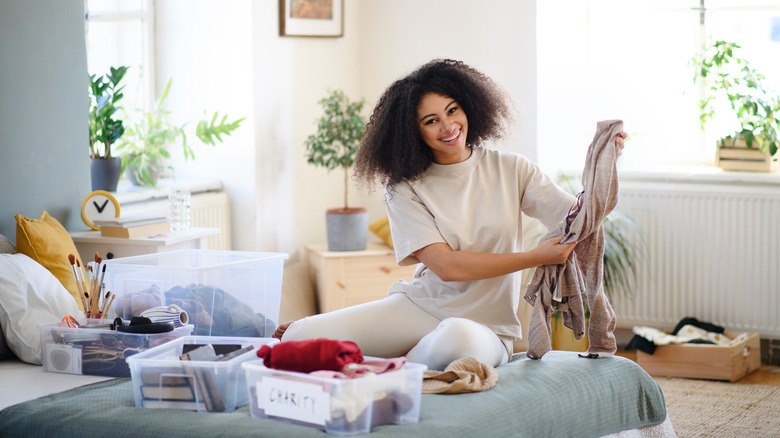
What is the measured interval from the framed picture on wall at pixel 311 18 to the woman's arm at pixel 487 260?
2.09m

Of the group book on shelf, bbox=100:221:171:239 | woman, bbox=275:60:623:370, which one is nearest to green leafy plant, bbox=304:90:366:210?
book on shelf, bbox=100:221:171:239

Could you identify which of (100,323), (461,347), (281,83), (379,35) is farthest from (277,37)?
(461,347)

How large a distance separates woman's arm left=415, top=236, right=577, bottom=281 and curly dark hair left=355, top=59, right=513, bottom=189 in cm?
25

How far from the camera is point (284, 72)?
411 centimetres

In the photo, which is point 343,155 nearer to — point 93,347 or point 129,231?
point 129,231

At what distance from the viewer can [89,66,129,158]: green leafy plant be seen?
346cm

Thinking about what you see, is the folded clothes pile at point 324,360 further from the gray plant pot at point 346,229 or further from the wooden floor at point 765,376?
the wooden floor at point 765,376

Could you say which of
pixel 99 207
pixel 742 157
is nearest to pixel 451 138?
pixel 99 207

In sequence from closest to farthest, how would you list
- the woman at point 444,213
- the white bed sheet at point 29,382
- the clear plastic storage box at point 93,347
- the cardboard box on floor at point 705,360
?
the white bed sheet at point 29,382
the clear plastic storage box at point 93,347
the woman at point 444,213
the cardboard box on floor at point 705,360

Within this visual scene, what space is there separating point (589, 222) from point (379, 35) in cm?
251

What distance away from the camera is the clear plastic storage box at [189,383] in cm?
187

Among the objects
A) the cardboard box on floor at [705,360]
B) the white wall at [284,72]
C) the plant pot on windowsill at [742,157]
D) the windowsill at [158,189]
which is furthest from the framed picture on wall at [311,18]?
the cardboard box on floor at [705,360]

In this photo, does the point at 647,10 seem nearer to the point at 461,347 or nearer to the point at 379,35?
the point at 379,35

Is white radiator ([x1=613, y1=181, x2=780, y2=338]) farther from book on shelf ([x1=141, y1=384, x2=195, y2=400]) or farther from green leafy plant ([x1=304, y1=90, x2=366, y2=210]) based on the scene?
book on shelf ([x1=141, y1=384, x2=195, y2=400])
